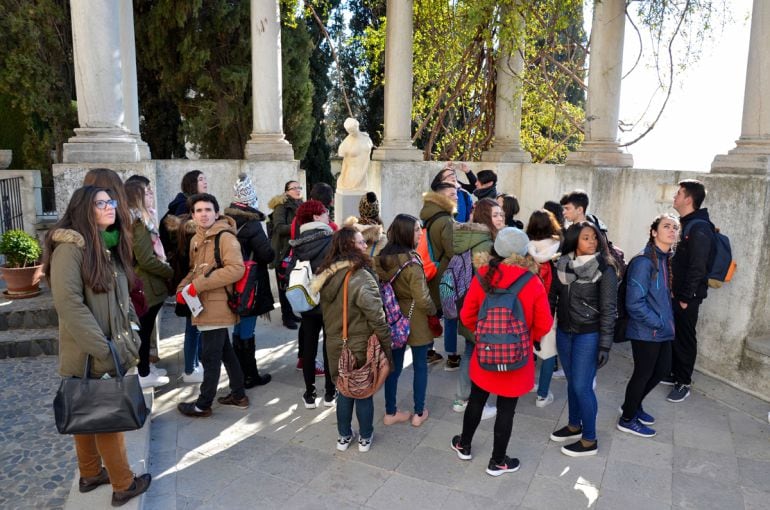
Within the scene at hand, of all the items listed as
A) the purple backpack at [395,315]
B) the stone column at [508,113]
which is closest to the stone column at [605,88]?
the stone column at [508,113]

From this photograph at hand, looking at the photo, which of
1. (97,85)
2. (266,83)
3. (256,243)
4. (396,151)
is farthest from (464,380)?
(396,151)

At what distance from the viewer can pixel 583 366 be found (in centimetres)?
416

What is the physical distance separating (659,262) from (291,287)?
8.69ft

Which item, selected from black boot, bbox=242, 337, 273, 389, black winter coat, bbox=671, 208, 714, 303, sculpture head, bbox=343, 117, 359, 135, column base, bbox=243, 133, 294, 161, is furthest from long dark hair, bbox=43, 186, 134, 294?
sculpture head, bbox=343, 117, 359, 135

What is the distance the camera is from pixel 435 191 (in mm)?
5340

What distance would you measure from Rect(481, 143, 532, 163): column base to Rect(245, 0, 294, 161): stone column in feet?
12.8

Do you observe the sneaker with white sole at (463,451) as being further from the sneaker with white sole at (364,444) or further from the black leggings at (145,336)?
the black leggings at (145,336)

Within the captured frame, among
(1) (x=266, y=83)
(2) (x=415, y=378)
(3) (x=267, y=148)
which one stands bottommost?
(2) (x=415, y=378)

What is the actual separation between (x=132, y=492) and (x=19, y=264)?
14.1ft

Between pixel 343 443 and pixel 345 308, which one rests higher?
pixel 345 308

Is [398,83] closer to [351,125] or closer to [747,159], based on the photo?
[351,125]

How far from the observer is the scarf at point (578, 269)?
3994 mm

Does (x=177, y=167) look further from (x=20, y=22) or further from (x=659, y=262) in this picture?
(x=20, y=22)

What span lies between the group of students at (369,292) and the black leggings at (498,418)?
10 millimetres
